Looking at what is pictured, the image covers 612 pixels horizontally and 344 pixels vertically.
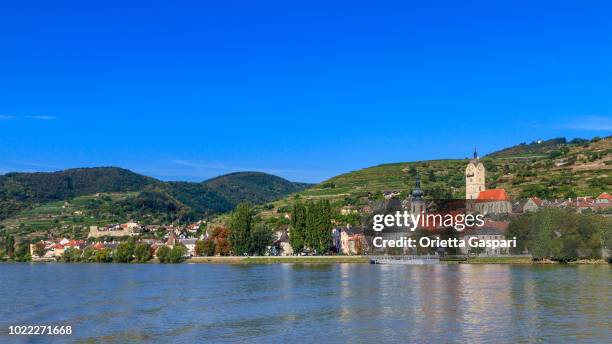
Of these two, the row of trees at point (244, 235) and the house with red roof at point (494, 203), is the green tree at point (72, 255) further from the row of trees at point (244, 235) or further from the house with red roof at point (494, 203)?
the house with red roof at point (494, 203)

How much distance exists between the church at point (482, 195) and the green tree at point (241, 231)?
4480 centimetres

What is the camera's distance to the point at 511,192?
165125 millimetres

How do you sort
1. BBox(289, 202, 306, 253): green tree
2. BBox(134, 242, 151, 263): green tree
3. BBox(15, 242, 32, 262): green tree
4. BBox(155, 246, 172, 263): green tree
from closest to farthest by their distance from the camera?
BBox(289, 202, 306, 253): green tree
BBox(155, 246, 172, 263): green tree
BBox(134, 242, 151, 263): green tree
BBox(15, 242, 32, 262): green tree

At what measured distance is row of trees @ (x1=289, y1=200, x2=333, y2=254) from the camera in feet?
357

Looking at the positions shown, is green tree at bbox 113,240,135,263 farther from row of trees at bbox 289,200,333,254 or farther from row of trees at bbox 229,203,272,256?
row of trees at bbox 289,200,333,254

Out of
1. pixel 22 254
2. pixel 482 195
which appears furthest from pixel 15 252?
pixel 482 195

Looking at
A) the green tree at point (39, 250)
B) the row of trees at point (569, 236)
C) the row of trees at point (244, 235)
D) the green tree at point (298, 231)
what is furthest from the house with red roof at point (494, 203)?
the green tree at point (39, 250)

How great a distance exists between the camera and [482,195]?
147 m

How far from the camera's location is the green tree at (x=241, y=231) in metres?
115

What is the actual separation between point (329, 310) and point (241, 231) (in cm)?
7479

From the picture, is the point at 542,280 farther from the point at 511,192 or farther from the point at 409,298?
the point at 511,192

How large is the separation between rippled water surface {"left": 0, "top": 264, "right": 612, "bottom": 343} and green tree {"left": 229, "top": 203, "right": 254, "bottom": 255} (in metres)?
50.1

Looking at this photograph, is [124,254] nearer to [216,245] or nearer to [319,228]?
[216,245]

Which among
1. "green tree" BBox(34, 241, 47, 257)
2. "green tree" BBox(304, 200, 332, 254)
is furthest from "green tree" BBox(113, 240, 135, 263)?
"green tree" BBox(34, 241, 47, 257)
